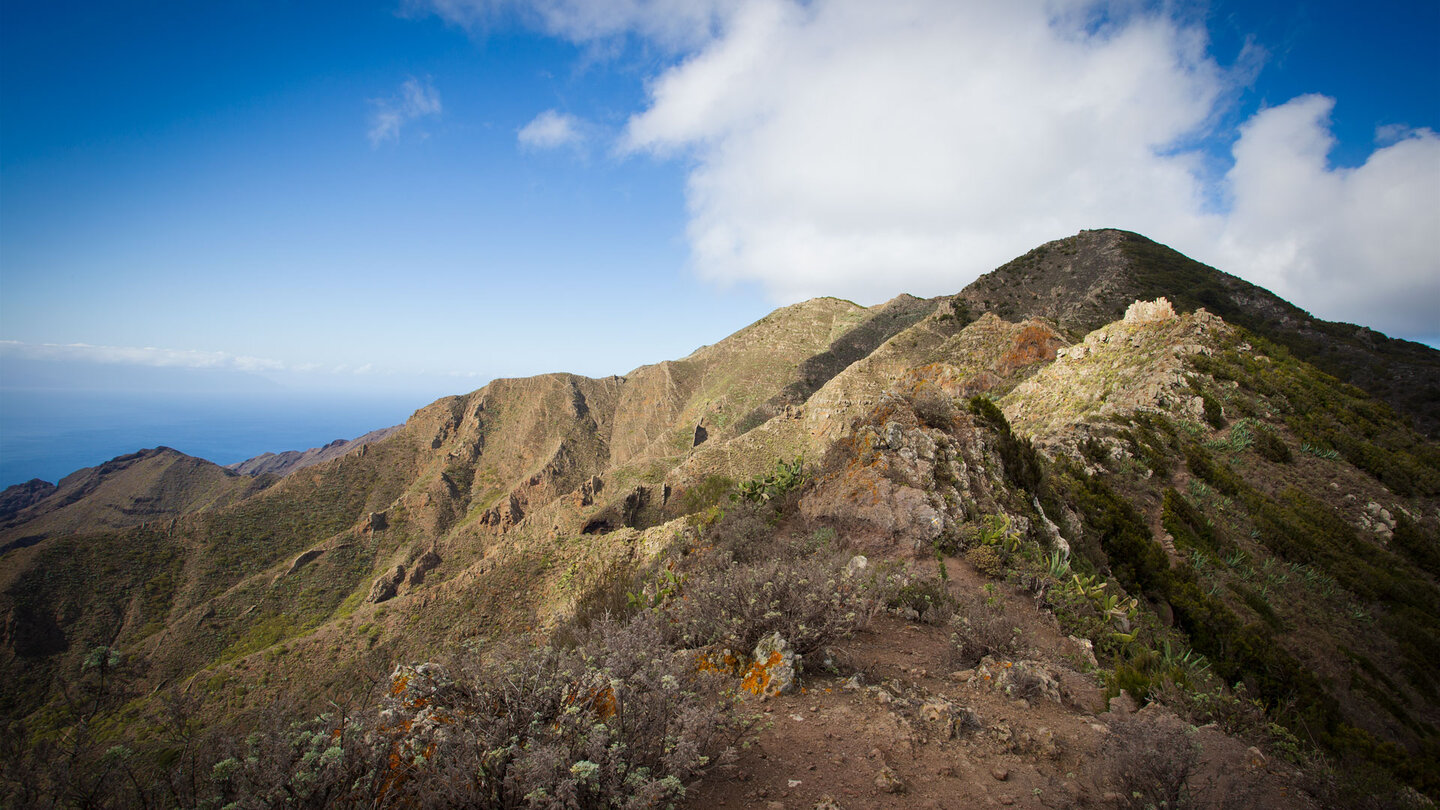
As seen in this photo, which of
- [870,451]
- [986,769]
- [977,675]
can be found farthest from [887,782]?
[870,451]

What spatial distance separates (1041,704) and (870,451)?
17.4 feet

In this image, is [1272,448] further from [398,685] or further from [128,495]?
[128,495]

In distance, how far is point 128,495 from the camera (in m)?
61.4

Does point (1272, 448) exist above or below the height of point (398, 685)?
above

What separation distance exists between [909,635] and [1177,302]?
49.2 metres

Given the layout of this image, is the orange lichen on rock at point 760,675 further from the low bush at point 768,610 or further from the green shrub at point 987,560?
the green shrub at point 987,560

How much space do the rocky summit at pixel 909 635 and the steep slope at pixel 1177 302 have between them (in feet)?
25.3

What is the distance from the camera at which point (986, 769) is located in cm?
357

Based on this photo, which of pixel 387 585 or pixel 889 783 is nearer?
pixel 889 783

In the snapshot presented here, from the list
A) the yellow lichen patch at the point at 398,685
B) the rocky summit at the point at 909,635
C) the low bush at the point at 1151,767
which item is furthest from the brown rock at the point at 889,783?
the yellow lichen patch at the point at 398,685

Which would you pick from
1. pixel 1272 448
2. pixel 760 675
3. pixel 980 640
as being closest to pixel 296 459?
pixel 760 675

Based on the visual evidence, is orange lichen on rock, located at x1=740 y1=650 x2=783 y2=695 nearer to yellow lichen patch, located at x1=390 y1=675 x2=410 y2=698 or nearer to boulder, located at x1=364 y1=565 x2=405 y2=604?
yellow lichen patch, located at x1=390 y1=675 x2=410 y2=698

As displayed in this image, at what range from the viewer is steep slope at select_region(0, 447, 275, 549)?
2160 inches

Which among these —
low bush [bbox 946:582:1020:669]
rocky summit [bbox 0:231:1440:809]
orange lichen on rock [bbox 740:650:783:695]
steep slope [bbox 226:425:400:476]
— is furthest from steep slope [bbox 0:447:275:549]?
low bush [bbox 946:582:1020:669]
